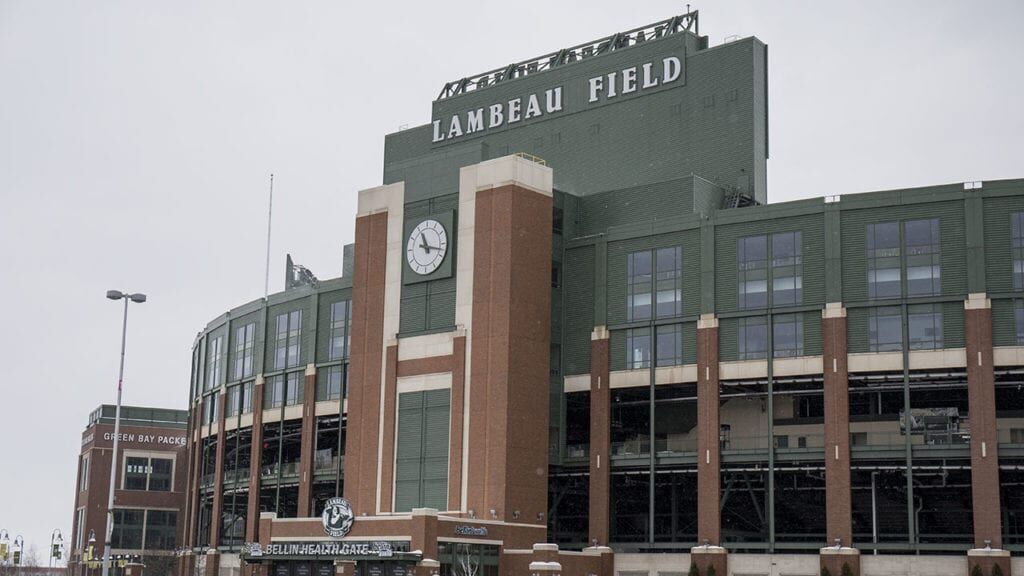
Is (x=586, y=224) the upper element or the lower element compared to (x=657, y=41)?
lower

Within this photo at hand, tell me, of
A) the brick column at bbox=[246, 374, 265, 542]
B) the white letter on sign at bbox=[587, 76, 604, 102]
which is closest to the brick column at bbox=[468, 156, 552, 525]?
the white letter on sign at bbox=[587, 76, 604, 102]

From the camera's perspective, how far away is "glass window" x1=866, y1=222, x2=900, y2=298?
82062mm

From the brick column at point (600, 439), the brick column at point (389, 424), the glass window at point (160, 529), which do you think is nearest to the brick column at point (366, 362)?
the brick column at point (389, 424)

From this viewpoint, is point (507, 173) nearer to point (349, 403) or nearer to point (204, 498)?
point (349, 403)

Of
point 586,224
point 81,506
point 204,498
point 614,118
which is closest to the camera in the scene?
point 586,224

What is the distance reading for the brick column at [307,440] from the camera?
349 feet

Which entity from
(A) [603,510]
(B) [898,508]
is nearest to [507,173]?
(A) [603,510]

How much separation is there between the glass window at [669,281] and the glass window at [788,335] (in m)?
6.74

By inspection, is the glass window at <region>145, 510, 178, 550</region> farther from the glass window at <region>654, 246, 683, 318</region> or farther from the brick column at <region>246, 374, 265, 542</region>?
the glass window at <region>654, 246, 683, 318</region>

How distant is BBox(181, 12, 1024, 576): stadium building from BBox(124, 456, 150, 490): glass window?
5773 cm

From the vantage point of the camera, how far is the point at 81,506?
16750 cm

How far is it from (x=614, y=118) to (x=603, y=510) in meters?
32.8

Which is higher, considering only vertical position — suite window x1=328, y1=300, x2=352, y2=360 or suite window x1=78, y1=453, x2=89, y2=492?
suite window x1=328, y1=300, x2=352, y2=360

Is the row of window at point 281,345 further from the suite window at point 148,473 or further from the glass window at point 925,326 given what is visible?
the glass window at point 925,326
